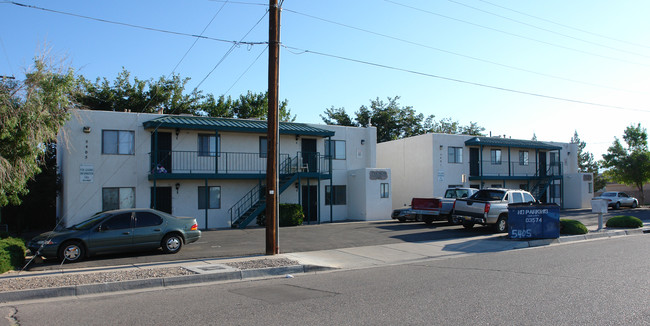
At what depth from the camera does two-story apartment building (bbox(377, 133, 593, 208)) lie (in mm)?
31531

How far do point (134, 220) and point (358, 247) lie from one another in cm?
704

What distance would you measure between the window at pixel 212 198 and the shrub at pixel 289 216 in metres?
2.31

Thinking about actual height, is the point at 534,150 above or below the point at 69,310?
above

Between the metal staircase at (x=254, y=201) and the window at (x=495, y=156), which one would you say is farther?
the window at (x=495, y=156)

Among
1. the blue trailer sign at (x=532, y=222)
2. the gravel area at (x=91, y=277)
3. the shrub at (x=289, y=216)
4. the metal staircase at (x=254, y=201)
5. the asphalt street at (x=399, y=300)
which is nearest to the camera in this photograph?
the asphalt street at (x=399, y=300)

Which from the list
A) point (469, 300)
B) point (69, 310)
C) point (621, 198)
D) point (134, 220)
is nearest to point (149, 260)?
point (134, 220)

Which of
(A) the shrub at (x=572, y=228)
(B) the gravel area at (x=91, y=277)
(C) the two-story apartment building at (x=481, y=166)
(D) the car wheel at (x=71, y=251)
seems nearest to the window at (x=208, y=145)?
(D) the car wheel at (x=71, y=251)

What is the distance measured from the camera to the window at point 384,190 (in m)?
27.1

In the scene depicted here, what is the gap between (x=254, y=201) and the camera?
24750 mm

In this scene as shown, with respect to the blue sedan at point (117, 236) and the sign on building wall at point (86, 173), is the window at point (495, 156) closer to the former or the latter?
the blue sedan at point (117, 236)

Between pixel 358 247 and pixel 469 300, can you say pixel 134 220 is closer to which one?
pixel 358 247

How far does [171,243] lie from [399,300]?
8.45 m

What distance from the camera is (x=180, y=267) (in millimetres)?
11234

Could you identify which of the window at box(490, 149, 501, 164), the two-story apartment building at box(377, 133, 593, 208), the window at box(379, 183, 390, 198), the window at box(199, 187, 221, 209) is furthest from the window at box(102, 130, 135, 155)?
the window at box(490, 149, 501, 164)
